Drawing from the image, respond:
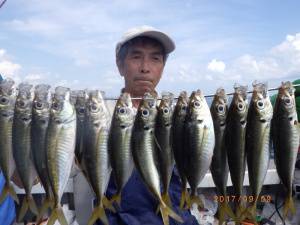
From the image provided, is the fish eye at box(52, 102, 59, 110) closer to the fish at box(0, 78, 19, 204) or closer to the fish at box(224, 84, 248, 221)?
the fish at box(0, 78, 19, 204)

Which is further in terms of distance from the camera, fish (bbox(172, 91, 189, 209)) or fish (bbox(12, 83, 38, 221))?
fish (bbox(172, 91, 189, 209))

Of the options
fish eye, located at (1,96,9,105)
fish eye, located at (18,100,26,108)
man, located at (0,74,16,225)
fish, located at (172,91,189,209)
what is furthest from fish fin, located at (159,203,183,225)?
man, located at (0,74,16,225)

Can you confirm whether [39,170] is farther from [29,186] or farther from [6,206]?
[6,206]

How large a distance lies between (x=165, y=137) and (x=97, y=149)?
54cm

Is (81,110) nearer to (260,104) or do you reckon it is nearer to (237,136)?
(237,136)

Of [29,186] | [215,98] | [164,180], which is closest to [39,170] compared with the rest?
[29,186]

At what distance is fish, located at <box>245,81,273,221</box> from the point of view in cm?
309

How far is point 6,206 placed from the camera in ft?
13.8

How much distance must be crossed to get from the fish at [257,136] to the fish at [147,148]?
2.35ft

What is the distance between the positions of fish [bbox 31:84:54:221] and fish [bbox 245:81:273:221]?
5.15 feet

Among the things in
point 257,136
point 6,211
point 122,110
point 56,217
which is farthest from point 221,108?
point 6,211

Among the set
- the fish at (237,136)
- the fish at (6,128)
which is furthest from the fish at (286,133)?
the fish at (6,128)

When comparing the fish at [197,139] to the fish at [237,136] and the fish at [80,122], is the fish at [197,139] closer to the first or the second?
the fish at [237,136]

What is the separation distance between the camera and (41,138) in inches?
116
